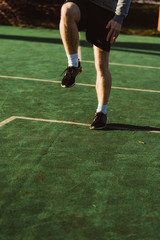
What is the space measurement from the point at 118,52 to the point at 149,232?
25.3 ft

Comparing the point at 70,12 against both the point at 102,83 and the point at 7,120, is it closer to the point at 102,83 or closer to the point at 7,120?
the point at 102,83

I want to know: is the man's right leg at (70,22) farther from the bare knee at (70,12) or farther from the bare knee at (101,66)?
the bare knee at (101,66)

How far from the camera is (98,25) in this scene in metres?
Result: 4.32

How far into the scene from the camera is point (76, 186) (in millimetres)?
3275

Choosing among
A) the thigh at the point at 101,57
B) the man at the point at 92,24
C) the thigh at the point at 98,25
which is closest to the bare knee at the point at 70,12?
the man at the point at 92,24

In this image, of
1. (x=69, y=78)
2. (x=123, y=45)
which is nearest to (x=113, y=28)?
(x=69, y=78)

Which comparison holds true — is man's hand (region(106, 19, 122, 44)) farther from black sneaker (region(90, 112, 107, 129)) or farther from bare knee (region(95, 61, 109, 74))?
black sneaker (region(90, 112, 107, 129))

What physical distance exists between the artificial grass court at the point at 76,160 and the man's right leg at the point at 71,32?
0.63 metres

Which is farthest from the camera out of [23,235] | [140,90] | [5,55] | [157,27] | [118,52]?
[157,27]

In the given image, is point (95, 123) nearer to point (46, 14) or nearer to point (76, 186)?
point (76, 186)

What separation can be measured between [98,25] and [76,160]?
1444mm

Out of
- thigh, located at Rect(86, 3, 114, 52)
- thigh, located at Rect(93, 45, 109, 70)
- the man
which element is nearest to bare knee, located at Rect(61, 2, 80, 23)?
the man

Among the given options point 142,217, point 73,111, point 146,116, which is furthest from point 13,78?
point 142,217

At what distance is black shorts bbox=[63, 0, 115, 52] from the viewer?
4.30 m
